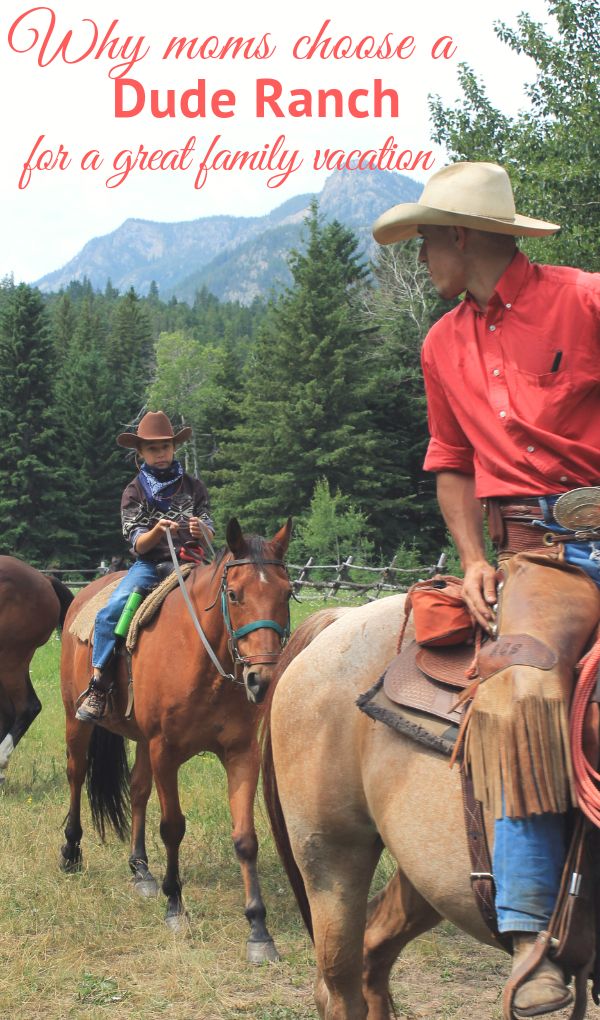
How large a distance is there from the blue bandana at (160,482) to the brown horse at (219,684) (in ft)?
2.28

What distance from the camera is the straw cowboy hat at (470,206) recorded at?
288 cm

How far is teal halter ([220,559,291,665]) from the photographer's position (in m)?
5.25

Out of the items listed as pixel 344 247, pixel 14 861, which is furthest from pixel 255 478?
pixel 14 861

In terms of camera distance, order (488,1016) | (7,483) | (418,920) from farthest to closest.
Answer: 1. (7,483)
2. (488,1016)
3. (418,920)

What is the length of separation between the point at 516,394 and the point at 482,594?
0.60m

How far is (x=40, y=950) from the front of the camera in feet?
17.3

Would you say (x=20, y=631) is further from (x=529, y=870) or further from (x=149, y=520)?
(x=529, y=870)

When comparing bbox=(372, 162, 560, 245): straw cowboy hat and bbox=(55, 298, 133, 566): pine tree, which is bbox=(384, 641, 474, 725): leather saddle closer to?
bbox=(372, 162, 560, 245): straw cowboy hat

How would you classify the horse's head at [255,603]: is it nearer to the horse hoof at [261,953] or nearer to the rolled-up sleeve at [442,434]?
the horse hoof at [261,953]

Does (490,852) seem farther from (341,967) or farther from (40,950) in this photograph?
(40,950)

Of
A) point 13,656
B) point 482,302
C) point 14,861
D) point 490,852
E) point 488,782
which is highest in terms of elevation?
point 482,302

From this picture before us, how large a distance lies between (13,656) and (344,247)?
143ft

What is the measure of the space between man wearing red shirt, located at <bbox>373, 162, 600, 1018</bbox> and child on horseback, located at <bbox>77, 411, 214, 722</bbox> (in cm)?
353

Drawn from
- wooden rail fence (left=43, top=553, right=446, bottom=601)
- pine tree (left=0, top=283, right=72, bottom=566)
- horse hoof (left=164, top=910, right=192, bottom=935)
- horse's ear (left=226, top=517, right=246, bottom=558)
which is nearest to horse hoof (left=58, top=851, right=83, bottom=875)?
horse hoof (left=164, top=910, right=192, bottom=935)
